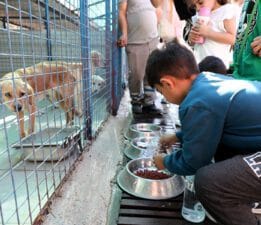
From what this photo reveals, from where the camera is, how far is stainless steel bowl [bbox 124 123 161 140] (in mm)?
1998

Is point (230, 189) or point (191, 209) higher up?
point (230, 189)

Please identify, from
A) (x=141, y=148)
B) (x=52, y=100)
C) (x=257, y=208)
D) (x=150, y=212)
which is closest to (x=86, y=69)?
(x=52, y=100)

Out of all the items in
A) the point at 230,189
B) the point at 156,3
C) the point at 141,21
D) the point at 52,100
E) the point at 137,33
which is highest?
the point at 156,3

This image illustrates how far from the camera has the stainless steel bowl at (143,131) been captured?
6.56ft

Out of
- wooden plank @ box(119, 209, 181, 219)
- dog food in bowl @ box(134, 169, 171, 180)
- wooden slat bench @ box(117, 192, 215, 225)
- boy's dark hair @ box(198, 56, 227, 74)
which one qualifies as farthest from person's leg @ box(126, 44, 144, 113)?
wooden plank @ box(119, 209, 181, 219)

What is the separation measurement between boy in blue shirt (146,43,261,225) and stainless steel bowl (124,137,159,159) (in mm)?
646

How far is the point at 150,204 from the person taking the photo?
1222mm

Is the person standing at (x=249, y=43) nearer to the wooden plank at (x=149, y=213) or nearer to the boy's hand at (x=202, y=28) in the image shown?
the boy's hand at (x=202, y=28)

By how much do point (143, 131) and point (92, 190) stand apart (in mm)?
842

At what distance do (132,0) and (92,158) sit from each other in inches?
64.0

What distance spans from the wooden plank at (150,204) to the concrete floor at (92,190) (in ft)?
0.16

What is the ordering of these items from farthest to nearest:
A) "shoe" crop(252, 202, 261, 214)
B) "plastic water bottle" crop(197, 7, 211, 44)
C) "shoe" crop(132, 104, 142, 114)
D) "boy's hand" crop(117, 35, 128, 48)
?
"shoe" crop(132, 104, 142, 114) → "boy's hand" crop(117, 35, 128, 48) → "plastic water bottle" crop(197, 7, 211, 44) → "shoe" crop(252, 202, 261, 214)

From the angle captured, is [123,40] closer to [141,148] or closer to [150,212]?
[141,148]

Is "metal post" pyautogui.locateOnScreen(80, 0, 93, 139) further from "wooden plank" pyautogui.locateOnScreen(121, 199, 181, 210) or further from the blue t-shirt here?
the blue t-shirt
